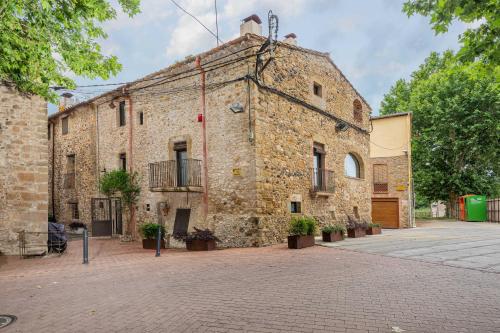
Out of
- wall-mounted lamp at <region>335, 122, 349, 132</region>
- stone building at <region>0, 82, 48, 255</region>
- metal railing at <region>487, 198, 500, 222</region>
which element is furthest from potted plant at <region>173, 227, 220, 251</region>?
metal railing at <region>487, 198, 500, 222</region>

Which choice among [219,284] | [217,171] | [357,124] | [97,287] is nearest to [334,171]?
[357,124]

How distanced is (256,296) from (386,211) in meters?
18.0

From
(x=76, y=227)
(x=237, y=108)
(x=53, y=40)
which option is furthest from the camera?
(x=76, y=227)

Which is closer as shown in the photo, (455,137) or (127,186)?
(127,186)

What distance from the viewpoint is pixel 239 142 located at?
11328mm

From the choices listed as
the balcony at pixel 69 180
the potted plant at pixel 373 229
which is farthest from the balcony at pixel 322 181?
the balcony at pixel 69 180

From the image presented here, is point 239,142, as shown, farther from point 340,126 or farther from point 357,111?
point 357,111

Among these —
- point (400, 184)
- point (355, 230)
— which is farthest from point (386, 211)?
point (355, 230)

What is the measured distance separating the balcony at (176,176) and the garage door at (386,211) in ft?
43.5

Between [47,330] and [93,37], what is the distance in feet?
15.4

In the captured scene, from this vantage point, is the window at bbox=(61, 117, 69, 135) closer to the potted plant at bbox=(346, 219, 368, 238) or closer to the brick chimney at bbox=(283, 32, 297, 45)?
the brick chimney at bbox=(283, 32, 297, 45)

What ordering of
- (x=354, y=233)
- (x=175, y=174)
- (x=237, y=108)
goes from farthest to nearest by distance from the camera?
1. (x=354, y=233)
2. (x=175, y=174)
3. (x=237, y=108)

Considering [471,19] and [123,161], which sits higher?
[471,19]

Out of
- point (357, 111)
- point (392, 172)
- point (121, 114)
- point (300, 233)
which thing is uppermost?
point (357, 111)
